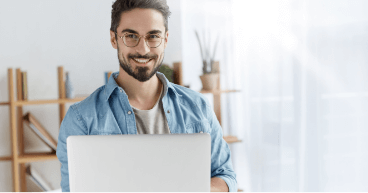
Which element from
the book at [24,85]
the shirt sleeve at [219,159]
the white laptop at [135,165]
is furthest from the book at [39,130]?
the white laptop at [135,165]

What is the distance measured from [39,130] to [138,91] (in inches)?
60.5

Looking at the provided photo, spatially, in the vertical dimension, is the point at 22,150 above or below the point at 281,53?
below

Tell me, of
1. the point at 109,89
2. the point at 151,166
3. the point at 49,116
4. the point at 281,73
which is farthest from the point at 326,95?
the point at 49,116

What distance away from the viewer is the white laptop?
0.79 m

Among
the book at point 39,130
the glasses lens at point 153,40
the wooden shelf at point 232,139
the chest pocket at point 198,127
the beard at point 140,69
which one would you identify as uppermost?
the glasses lens at point 153,40

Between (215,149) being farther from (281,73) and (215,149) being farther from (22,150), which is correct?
(22,150)

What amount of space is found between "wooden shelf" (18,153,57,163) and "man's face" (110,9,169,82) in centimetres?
149

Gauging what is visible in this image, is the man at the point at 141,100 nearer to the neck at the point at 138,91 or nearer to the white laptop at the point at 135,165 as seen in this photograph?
the neck at the point at 138,91

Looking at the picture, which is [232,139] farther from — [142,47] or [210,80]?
[142,47]

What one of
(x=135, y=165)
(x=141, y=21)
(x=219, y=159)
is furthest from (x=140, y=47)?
(x=135, y=165)

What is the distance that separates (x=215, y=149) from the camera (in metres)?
1.43

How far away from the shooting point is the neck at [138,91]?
58.6 inches

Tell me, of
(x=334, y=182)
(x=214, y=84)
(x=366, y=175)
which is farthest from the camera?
(x=214, y=84)

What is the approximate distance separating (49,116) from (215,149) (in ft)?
6.57
